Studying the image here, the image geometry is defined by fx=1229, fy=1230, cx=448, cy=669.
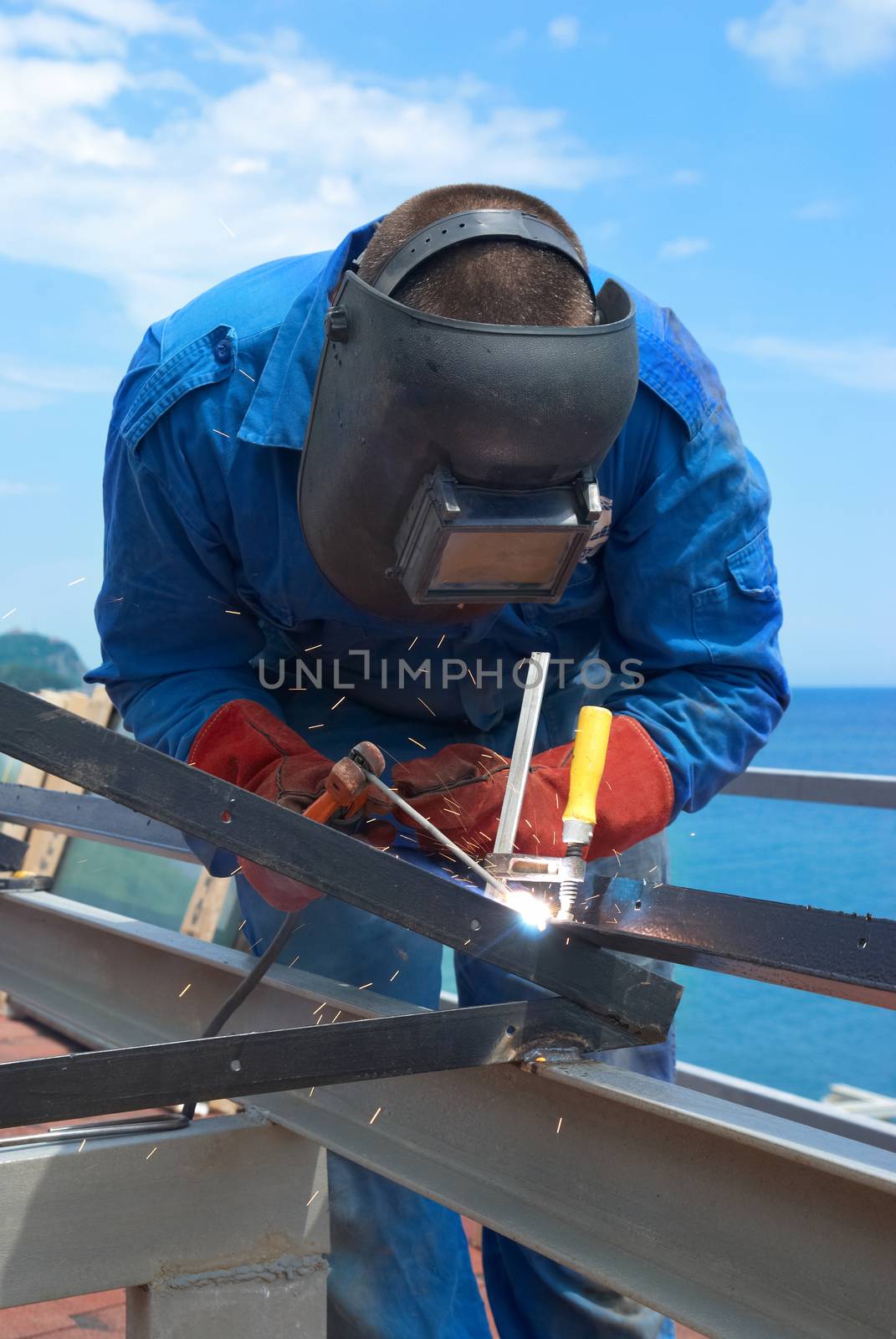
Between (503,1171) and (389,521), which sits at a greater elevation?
(389,521)

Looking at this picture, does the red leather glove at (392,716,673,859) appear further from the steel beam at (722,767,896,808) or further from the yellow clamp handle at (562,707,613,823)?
the steel beam at (722,767,896,808)

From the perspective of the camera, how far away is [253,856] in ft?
3.77

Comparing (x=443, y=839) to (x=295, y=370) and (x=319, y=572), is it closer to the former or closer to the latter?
(x=319, y=572)

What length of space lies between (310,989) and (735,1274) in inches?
27.2

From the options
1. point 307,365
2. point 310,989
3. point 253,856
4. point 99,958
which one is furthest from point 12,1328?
point 307,365

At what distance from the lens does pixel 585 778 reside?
1481 mm

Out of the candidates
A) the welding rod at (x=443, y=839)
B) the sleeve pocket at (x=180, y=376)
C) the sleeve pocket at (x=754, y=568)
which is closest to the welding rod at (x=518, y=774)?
the welding rod at (x=443, y=839)

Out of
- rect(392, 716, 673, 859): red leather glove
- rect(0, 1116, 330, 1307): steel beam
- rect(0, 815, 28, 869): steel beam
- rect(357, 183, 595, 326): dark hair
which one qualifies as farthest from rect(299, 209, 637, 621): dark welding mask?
rect(0, 815, 28, 869): steel beam

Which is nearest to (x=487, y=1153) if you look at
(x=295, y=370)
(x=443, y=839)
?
(x=443, y=839)

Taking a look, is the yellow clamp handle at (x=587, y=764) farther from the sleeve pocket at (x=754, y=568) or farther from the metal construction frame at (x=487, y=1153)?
the sleeve pocket at (x=754, y=568)

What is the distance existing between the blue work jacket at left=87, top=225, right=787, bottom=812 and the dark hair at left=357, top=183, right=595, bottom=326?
0.25m

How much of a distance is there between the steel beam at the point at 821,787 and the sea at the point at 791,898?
1.27 feet

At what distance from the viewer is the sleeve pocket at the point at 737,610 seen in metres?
1.83

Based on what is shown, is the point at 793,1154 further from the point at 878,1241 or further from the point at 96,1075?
the point at 96,1075
